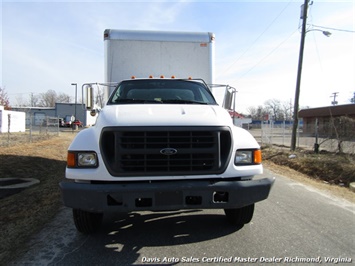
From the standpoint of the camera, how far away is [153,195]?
3465mm

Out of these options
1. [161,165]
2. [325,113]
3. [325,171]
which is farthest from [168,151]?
[325,113]

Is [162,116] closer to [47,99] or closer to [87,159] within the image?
[87,159]

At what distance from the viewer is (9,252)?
3.66 m

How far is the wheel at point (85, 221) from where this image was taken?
4055 mm

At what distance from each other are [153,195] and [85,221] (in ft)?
3.90

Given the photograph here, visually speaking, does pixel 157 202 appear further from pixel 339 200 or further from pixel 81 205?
pixel 339 200

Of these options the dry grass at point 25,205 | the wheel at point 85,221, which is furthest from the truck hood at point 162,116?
the dry grass at point 25,205

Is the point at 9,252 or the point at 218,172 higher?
the point at 218,172

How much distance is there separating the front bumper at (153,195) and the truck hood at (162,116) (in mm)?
679

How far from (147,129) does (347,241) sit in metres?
2.98

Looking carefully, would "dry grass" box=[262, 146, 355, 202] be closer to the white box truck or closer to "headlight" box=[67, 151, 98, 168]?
the white box truck

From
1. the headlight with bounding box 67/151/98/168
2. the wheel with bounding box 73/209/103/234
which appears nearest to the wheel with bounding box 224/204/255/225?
the wheel with bounding box 73/209/103/234

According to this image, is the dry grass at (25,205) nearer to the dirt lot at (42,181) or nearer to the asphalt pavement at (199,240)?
the dirt lot at (42,181)

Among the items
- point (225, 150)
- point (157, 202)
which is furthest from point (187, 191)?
point (225, 150)
